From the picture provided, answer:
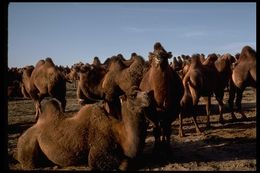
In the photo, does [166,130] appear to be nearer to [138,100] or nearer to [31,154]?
[138,100]

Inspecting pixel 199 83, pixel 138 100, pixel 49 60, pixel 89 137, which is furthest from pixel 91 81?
pixel 138 100

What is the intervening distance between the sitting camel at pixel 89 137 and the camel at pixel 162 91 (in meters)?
0.78

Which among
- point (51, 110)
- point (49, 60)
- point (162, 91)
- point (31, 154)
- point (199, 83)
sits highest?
point (49, 60)

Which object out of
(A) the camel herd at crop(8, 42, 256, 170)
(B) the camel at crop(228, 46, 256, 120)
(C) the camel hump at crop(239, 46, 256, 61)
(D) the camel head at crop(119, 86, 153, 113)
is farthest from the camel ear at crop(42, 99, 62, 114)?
(C) the camel hump at crop(239, 46, 256, 61)

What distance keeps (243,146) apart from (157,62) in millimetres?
2981

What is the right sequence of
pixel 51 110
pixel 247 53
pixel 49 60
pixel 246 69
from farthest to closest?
pixel 49 60
pixel 247 53
pixel 246 69
pixel 51 110

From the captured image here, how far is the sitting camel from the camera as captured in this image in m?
6.59

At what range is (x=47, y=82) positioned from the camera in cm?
1365

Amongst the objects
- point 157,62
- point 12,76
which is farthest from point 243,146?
point 12,76

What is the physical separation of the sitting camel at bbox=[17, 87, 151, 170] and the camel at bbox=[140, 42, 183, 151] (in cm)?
78

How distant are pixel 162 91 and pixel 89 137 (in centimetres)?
180

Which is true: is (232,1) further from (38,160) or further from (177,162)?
(38,160)

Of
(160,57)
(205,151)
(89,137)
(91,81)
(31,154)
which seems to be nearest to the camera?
(89,137)

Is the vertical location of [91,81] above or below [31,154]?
above
